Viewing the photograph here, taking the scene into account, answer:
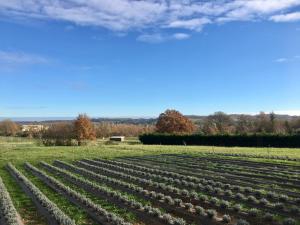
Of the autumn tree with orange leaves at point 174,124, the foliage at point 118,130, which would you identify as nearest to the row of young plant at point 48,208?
the autumn tree with orange leaves at point 174,124

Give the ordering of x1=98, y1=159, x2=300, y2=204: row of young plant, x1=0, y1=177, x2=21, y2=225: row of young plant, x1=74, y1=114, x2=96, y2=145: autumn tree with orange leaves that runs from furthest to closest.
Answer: x1=74, y1=114, x2=96, y2=145: autumn tree with orange leaves → x1=98, y1=159, x2=300, y2=204: row of young plant → x1=0, y1=177, x2=21, y2=225: row of young plant

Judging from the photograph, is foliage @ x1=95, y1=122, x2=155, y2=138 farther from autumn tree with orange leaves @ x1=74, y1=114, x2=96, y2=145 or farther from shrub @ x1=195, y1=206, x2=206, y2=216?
shrub @ x1=195, y1=206, x2=206, y2=216

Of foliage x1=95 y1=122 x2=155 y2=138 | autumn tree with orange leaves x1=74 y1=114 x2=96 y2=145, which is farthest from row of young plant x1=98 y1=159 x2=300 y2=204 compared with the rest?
foliage x1=95 y1=122 x2=155 y2=138

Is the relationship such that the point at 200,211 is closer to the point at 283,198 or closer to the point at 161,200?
the point at 161,200

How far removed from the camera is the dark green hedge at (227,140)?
62.6 meters

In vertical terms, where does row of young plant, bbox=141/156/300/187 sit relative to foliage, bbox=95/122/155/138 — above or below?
below

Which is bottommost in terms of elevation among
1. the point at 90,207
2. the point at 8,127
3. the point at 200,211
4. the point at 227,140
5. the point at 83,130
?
the point at 90,207

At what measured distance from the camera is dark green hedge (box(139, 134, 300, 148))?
2465 inches

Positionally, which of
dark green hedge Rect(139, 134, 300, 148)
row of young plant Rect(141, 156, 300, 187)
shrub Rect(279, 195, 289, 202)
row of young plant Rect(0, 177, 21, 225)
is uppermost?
dark green hedge Rect(139, 134, 300, 148)

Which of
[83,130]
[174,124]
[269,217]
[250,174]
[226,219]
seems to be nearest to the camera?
[226,219]

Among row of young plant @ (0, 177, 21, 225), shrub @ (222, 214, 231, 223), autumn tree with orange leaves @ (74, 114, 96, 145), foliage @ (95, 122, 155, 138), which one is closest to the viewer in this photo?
shrub @ (222, 214, 231, 223)

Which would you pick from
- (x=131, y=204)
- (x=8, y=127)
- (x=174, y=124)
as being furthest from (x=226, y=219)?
(x=8, y=127)

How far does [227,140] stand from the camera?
6950 centimetres

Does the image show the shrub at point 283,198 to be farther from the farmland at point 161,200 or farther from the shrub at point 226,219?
the shrub at point 226,219
